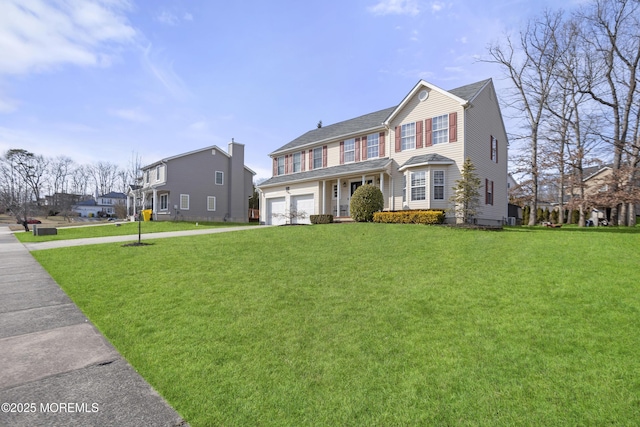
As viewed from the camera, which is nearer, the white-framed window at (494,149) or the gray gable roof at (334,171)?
the gray gable roof at (334,171)

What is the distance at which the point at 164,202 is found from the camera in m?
29.9

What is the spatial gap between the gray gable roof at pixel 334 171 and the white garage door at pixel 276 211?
1.48 meters

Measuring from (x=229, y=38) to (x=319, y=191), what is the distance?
39.8 feet

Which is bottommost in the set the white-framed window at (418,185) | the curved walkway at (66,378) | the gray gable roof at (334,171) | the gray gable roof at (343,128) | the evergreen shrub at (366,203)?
the curved walkway at (66,378)

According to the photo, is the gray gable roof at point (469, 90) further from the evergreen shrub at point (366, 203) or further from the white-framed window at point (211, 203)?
the white-framed window at point (211, 203)

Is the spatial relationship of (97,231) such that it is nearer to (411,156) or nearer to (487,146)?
(411,156)

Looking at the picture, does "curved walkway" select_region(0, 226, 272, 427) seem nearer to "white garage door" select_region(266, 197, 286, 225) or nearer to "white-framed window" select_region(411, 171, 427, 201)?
"white-framed window" select_region(411, 171, 427, 201)

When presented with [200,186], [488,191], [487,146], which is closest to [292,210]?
[200,186]

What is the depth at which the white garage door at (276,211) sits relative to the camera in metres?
23.7

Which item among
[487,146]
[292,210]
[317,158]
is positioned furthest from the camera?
[317,158]

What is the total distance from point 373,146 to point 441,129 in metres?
4.52

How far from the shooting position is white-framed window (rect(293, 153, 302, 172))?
951 inches

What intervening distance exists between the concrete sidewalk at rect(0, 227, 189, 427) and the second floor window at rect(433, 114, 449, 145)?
16.8 meters

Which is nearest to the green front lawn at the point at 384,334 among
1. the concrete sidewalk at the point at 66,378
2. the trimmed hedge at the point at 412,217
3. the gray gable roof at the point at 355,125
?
the concrete sidewalk at the point at 66,378
